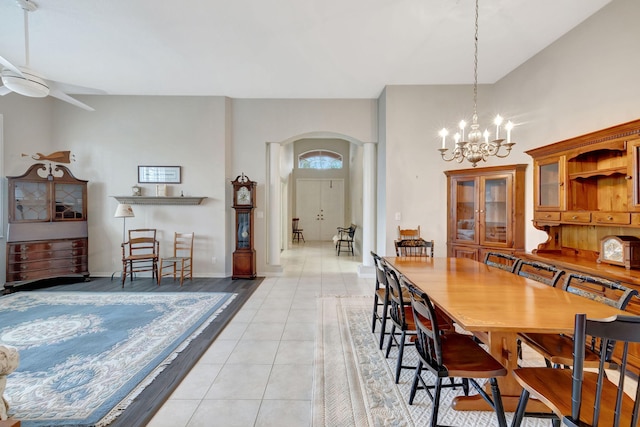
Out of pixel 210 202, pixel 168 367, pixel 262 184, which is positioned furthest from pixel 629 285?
pixel 210 202

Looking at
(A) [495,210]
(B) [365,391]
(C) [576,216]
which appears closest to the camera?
(B) [365,391]

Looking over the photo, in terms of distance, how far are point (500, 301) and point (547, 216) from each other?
2.23m

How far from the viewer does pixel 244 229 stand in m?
5.43

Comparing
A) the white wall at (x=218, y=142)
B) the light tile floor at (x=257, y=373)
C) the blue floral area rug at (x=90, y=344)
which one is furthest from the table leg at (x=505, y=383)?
the white wall at (x=218, y=142)

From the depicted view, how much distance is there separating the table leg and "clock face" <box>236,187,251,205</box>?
14.3 feet

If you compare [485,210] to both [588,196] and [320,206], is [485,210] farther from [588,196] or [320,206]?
[320,206]

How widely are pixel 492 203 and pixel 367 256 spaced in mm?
2287

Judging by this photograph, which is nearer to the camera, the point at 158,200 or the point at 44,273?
the point at 44,273

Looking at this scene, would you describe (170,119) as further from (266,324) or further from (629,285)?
(629,285)

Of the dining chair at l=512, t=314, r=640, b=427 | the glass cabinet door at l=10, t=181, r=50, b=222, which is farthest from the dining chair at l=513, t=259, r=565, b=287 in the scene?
the glass cabinet door at l=10, t=181, r=50, b=222

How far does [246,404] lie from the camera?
202 centimetres

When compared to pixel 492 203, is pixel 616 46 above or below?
above

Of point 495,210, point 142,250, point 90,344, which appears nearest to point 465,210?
point 495,210

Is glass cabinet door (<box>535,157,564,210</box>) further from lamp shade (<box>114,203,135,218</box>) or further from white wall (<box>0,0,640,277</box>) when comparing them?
lamp shade (<box>114,203,135,218</box>)
